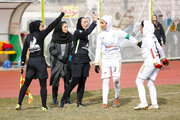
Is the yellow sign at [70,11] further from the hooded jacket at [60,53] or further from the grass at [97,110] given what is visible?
the hooded jacket at [60,53]

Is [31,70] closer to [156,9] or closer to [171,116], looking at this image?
[171,116]

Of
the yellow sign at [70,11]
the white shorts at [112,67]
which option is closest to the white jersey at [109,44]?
the white shorts at [112,67]

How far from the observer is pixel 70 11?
18.6 meters

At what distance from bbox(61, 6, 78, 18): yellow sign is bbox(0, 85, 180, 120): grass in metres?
7.67

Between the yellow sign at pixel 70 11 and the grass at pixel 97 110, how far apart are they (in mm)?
7672

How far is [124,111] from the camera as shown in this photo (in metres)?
8.38

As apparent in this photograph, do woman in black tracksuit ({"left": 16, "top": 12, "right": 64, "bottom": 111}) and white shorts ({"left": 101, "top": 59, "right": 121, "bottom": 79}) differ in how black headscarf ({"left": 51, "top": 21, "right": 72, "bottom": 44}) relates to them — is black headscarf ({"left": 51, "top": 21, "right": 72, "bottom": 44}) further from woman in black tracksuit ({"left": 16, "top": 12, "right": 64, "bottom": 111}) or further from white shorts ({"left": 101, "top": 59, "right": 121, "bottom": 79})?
white shorts ({"left": 101, "top": 59, "right": 121, "bottom": 79})

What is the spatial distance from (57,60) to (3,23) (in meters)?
10.0

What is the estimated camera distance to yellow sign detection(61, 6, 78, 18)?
18.5 m

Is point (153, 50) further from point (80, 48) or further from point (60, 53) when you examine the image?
point (60, 53)

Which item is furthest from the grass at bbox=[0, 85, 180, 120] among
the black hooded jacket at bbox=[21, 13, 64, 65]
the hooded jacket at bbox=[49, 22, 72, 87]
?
the black hooded jacket at bbox=[21, 13, 64, 65]

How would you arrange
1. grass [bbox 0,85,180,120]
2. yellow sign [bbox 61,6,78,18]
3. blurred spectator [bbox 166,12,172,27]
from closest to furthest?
1. grass [bbox 0,85,180,120]
2. yellow sign [bbox 61,6,78,18]
3. blurred spectator [bbox 166,12,172,27]

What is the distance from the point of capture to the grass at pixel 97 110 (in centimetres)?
766

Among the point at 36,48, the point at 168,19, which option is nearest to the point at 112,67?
the point at 36,48
